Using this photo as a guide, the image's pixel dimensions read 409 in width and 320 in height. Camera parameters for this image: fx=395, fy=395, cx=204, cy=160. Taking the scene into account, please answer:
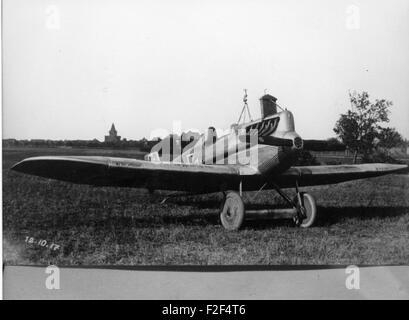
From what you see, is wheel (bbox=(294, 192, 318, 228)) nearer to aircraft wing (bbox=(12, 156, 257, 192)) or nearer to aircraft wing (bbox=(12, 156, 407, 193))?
aircraft wing (bbox=(12, 156, 407, 193))

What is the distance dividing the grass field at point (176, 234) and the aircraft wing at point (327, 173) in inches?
35.5

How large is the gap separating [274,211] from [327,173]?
191cm

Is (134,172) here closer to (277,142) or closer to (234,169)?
(234,169)

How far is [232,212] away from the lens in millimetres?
7609

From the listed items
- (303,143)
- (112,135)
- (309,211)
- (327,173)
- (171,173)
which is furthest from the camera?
(112,135)

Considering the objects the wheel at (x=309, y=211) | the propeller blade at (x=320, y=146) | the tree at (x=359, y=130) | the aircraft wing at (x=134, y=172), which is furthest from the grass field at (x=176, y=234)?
the tree at (x=359, y=130)

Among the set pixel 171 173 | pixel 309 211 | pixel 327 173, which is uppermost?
pixel 171 173

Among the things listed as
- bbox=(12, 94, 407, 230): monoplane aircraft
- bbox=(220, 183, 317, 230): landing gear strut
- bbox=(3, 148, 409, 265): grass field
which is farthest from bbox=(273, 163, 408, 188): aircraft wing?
bbox=(3, 148, 409, 265): grass field

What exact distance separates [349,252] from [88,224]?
4.71m

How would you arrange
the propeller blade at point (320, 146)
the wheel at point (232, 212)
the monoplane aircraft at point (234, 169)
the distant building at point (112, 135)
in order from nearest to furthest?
the monoplane aircraft at point (234, 169) → the propeller blade at point (320, 146) → the wheel at point (232, 212) → the distant building at point (112, 135)

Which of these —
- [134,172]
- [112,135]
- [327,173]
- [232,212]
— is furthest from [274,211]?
[112,135]

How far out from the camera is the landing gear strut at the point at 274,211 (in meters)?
7.47

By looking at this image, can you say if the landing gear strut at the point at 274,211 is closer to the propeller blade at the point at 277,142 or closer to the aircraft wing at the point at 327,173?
the aircraft wing at the point at 327,173

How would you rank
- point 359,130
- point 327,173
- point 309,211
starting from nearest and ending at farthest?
1. point 309,211
2. point 327,173
3. point 359,130
